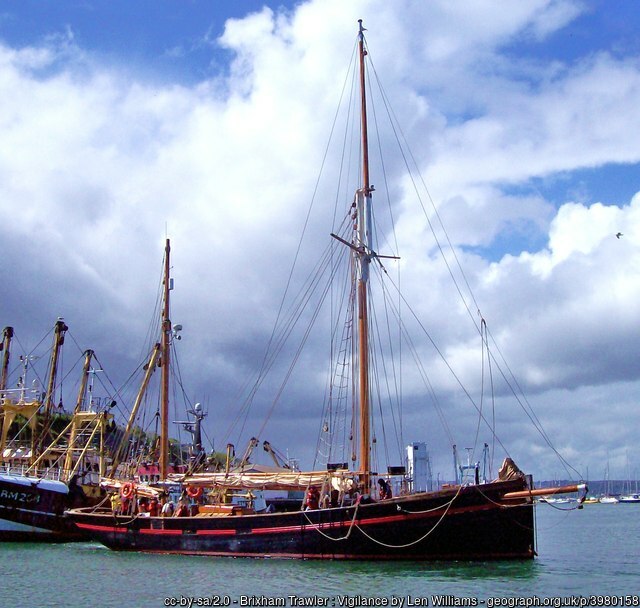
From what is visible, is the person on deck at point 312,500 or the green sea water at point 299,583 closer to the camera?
the green sea water at point 299,583

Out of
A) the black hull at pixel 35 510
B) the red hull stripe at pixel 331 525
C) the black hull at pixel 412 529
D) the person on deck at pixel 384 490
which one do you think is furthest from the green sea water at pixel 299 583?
the black hull at pixel 35 510

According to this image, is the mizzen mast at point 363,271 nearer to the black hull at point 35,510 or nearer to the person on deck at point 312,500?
the person on deck at point 312,500

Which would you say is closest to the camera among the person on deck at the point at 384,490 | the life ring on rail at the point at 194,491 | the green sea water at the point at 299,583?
the green sea water at the point at 299,583

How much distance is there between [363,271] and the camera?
4181 centimetres

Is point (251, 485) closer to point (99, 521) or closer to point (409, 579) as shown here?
point (99, 521)

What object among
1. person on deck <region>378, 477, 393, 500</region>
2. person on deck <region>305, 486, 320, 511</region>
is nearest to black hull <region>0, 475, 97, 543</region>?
person on deck <region>305, 486, 320, 511</region>

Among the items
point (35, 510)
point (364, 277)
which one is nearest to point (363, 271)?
point (364, 277)

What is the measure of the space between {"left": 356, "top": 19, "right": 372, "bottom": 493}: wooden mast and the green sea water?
5.65 m

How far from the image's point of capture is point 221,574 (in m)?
33.1

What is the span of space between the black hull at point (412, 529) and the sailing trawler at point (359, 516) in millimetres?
40

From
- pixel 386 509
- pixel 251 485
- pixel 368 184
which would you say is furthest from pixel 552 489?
pixel 368 184

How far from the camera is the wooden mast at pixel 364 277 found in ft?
126

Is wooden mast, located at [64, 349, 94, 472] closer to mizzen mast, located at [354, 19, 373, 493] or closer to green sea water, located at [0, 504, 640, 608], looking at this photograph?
green sea water, located at [0, 504, 640, 608]

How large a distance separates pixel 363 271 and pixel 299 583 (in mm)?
16595
